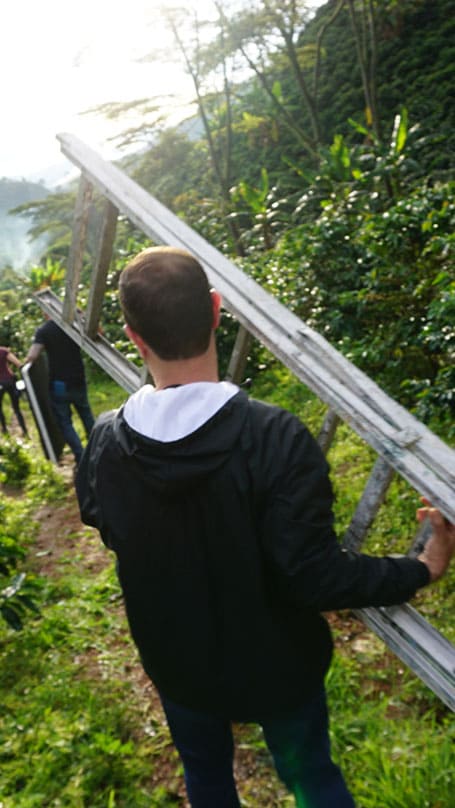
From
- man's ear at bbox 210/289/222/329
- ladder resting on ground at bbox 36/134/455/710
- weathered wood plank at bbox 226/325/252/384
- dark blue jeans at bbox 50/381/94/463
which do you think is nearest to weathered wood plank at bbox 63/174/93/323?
ladder resting on ground at bbox 36/134/455/710

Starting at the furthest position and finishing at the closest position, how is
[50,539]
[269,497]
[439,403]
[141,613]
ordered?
[50,539], [439,403], [141,613], [269,497]

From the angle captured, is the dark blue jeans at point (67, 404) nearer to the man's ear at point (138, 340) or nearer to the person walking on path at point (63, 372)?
the person walking on path at point (63, 372)

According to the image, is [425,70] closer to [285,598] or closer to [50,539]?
[50,539]

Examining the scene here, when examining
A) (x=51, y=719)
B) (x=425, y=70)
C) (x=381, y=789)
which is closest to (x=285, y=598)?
(x=381, y=789)

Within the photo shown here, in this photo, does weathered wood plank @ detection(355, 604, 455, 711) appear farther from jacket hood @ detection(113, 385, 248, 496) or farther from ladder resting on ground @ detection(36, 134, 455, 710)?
jacket hood @ detection(113, 385, 248, 496)

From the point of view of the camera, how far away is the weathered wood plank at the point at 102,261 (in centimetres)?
227

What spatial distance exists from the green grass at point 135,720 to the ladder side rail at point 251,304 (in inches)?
57.6

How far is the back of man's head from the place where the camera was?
1.17 m

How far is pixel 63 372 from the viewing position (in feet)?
17.3

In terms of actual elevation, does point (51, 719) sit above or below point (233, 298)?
below

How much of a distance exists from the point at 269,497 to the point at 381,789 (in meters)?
1.54

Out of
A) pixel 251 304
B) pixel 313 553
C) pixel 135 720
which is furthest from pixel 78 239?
pixel 135 720

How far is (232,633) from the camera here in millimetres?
1314

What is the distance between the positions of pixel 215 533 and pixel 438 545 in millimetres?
536
